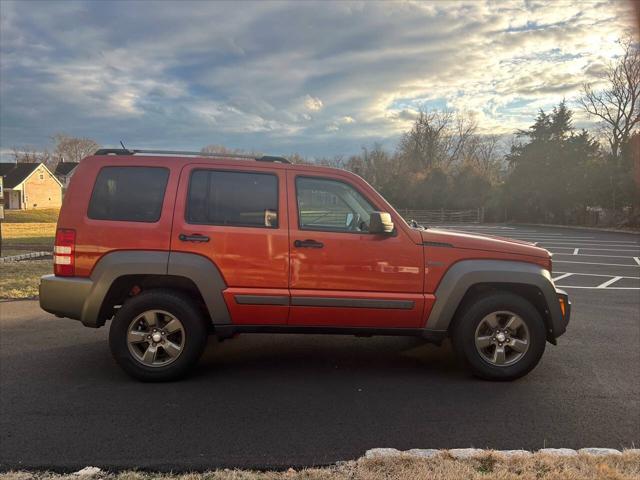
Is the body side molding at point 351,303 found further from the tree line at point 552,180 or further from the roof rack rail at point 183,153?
the tree line at point 552,180

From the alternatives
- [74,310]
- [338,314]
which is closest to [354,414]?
[338,314]

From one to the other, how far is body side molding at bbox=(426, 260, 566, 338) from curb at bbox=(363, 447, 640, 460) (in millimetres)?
1486

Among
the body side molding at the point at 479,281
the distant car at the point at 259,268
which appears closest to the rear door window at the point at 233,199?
the distant car at the point at 259,268

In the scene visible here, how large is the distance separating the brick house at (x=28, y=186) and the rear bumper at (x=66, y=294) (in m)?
68.7

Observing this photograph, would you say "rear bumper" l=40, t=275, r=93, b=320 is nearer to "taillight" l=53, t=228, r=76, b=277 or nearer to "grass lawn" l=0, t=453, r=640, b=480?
"taillight" l=53, t=228, r=76, b=277

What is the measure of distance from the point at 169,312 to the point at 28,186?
2878 inches

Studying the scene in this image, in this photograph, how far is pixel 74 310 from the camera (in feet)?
14.8

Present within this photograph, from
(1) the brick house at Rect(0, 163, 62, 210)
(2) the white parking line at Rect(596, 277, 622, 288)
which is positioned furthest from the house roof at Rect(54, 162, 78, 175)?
(2) the white parking line at Rect(596, 277, 622, 288)

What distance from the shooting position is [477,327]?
4.61 metres

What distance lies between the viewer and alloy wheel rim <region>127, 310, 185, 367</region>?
178 inches

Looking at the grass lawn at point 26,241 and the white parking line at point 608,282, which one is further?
the grass lawn at point 26,241

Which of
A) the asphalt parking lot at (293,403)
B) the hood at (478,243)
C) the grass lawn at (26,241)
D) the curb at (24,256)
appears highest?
the hood at (478,243)

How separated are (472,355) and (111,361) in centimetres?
372

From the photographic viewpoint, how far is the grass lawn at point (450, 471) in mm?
2898
